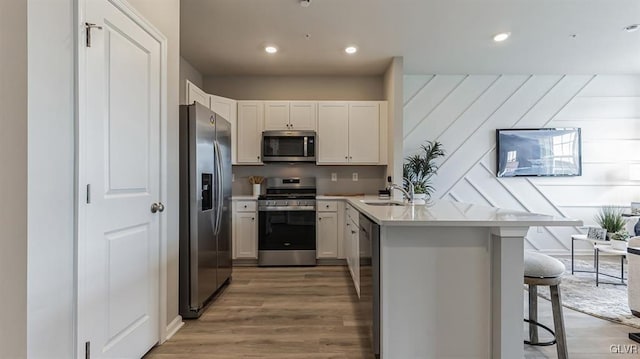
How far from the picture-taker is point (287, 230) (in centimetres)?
417

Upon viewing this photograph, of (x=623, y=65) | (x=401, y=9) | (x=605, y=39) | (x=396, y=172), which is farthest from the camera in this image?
(x=623, y=65)

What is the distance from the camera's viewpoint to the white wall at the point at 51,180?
1256 mm

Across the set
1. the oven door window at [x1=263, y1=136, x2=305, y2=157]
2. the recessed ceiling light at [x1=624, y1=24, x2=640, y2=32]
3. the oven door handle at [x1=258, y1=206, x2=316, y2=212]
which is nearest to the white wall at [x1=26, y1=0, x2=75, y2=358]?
the oven door handle at [x1=258, y1=206, x2=316, y2=212]

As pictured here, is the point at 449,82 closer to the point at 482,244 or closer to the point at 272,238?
the point at 272,238

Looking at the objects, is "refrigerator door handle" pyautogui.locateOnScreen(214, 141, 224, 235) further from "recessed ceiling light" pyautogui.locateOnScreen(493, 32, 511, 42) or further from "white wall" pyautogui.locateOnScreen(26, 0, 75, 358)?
"recessed ceiling light" pyautogui.locateOnScreen(493, 32, 511, 42)

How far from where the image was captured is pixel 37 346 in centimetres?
127

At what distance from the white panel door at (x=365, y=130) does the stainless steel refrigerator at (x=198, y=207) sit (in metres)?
2.07

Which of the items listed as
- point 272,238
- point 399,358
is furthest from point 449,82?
point 399,358

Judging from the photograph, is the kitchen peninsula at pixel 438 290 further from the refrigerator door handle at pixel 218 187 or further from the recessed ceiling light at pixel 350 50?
the recessed ceiling light at pixel 350 50

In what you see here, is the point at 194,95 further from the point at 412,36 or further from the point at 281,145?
the point at 412,36

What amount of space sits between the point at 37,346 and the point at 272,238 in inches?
116

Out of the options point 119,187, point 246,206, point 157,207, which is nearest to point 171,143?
point 157,207

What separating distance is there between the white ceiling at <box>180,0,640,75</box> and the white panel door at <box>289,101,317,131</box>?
52cm

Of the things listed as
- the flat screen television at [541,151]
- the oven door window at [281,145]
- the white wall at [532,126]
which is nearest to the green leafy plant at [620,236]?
the white wall at [532,126]
